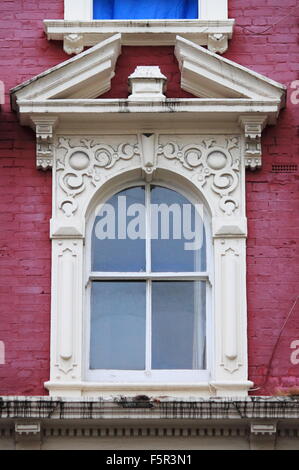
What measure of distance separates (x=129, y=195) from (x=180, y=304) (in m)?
1.32

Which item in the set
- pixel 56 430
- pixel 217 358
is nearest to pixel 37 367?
pixel 56 430

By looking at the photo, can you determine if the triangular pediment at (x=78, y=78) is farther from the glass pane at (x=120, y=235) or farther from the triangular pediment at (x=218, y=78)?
the glass pane at (x=120, y=235)

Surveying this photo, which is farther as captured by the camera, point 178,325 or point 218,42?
point 218,42

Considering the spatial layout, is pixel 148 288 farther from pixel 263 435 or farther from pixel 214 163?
pixel 263 435

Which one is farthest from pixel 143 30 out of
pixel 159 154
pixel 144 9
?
pixel 159 154

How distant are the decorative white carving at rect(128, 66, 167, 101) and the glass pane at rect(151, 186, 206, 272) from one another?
41.9 inches

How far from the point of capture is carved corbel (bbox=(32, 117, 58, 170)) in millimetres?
16875

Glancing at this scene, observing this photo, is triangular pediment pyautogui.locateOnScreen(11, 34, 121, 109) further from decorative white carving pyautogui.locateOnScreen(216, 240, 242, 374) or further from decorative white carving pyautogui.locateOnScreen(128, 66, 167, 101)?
decorative white carving pyautogui.locateOnScreen(216, 240, 242, 374)

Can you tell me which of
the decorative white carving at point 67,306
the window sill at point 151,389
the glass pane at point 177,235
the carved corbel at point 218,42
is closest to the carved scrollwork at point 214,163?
the glass pane at point 177,235

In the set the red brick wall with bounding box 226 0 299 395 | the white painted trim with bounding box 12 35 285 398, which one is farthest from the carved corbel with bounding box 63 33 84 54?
the red brick wall with bounding box 226 0 299 395

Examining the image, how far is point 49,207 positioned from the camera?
16.8 metres

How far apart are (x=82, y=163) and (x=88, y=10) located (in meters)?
1.83

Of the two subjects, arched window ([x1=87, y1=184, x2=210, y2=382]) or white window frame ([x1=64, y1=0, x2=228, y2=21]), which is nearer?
arched window ([x1=87, y1=184, x2=210, y2=382])

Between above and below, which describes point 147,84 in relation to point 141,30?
below
